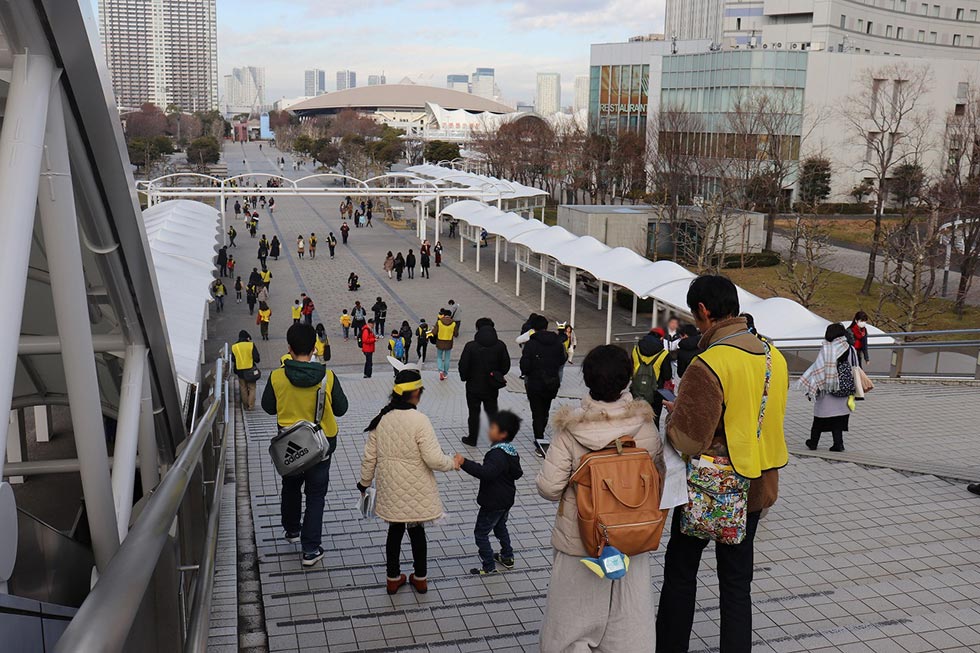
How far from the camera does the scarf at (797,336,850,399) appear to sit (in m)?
7.09

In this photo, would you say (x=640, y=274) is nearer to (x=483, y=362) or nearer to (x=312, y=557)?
(x=483, y=362)

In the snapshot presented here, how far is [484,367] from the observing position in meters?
7.17

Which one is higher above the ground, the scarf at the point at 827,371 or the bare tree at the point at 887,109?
the bare tree at the point at 887,109

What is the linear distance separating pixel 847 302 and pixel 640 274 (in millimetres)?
8192

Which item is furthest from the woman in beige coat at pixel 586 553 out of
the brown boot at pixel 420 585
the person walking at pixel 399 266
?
the person walking at pixel 399 266

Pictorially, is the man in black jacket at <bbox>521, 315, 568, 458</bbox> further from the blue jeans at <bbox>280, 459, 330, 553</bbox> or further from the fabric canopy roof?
the fabric canopy roof

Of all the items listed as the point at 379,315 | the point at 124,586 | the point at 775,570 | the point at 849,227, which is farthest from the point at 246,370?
the point at 849,227

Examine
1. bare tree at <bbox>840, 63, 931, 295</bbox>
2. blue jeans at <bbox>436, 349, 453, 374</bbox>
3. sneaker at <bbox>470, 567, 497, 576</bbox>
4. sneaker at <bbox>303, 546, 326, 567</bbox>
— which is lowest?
blue jeans at <bbox>436, 349, 453, 374</bbox>

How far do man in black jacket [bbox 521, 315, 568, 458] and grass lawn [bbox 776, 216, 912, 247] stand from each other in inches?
1155

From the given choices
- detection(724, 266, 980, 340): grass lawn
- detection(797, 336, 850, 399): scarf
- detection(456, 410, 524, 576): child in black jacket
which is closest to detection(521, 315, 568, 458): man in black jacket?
detection(797, 336, 850, 399): scarf

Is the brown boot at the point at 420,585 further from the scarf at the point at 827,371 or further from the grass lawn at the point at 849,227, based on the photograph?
the grass lawn at the point at 849,227

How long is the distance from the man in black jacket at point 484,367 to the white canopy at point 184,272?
2029mm

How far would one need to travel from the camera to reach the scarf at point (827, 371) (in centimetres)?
709

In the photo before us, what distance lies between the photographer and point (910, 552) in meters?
4.74
